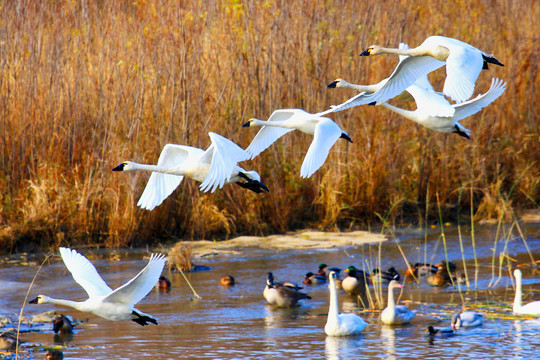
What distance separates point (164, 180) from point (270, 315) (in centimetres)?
202

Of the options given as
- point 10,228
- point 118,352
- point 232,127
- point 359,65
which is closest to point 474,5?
point 359,65

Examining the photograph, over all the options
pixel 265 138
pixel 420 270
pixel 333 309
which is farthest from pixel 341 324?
pixel 420 270

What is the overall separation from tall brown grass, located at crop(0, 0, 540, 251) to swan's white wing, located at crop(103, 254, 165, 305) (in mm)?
4574

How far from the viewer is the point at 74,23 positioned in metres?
11.9

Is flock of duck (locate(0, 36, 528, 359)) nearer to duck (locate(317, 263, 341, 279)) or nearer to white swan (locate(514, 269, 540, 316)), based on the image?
white swan (locate(514, 269, 540, 316))

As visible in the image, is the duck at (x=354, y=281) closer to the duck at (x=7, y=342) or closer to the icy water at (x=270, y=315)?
the icy water at (x=270, y=315)

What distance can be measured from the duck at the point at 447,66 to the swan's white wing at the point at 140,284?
1779 mm

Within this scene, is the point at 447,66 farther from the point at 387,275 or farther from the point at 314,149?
the point at 387,275

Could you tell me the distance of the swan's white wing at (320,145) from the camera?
5.91 metres

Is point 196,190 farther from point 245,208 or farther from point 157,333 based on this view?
point 157,333

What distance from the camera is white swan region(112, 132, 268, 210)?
5918 mm

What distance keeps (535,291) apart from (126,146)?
5.15m

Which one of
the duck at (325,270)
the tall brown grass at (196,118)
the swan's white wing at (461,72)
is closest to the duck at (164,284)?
the tall brown grass at (196,118)

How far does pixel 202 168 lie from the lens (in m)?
6.40
